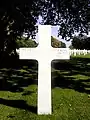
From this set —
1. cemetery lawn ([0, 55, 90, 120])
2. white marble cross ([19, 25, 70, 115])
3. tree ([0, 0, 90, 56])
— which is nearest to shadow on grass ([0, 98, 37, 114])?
cemetery lawn ([0, 55, 90, 120])

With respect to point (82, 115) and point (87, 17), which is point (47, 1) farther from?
point (82, 115)

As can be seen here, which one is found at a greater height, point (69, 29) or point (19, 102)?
point (69, 29)

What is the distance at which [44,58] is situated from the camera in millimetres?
7941

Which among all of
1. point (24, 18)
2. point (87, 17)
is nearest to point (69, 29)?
point (87, 17)

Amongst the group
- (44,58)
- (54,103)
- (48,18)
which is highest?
(48,18)

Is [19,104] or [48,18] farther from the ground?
[48,18]

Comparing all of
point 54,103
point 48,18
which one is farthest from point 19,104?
point 48,18

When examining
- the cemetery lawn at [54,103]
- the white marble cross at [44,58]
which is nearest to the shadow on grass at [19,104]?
the cemetery lawn at [54,103]

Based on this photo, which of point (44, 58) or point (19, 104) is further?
point (19, 104)

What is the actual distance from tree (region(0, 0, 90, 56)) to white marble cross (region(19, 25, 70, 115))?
40.3 feet

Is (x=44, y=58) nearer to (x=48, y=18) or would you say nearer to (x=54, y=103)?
(x=54, y=103)

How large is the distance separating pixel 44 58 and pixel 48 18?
646 inches

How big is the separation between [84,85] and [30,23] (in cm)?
1221

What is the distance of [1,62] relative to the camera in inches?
915
